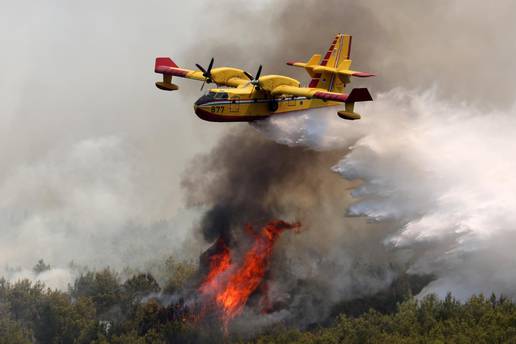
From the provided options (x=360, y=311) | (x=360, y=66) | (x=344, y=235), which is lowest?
(x=360, y=311)

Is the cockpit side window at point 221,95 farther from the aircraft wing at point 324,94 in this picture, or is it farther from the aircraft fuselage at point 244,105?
the aircraft wing at point 324,94

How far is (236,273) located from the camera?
267ft

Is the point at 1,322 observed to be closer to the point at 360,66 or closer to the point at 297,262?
the point at 297,262

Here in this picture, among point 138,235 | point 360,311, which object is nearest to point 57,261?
point 138,235

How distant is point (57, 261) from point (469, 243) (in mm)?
103155

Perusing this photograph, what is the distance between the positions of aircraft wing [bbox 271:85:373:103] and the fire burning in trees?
14089 mm

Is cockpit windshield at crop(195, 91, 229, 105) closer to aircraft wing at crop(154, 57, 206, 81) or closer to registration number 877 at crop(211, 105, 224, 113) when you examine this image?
registration number 877 at crop(211, 105, 224, 113)

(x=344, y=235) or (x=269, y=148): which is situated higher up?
(x=269, y=148)

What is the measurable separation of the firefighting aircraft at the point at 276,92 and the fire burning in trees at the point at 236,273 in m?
12.4

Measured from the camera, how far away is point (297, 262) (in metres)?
87.2

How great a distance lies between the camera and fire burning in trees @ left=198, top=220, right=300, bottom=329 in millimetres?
81125

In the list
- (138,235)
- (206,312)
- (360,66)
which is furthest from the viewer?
(138,235)

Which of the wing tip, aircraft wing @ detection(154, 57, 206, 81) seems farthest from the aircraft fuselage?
the wing tip

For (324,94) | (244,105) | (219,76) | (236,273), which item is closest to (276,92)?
(244,105)
